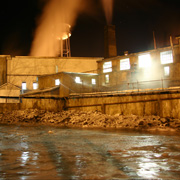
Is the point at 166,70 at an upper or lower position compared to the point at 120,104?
upper

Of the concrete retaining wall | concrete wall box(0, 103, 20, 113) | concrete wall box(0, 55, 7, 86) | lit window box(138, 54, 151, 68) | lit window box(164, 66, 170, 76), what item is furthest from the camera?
concrete wall box(0, 55, 7, 86)

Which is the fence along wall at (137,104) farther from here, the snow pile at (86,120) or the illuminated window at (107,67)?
the illuminated window at (107,67)

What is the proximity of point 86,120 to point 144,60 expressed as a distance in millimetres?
13320

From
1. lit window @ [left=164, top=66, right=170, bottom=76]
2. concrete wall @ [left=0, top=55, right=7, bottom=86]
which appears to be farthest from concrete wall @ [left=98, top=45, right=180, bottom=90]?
concrete wall @ [left=0, top=55, right=7, bottom=86]

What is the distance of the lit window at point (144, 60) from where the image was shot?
1098 inches

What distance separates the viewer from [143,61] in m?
28.4

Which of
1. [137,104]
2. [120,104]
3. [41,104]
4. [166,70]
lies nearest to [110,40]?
[166,70]

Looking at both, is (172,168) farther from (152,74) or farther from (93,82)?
(93,82)

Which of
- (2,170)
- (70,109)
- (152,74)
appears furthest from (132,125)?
(2,170)

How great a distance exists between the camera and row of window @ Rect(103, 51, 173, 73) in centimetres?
2643

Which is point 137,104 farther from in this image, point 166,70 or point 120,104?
point 166,70

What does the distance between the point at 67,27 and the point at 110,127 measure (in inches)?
1088

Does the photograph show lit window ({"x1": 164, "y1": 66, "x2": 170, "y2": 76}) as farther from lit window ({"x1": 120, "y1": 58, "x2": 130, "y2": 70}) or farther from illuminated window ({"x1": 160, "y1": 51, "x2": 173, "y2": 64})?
lit window ({"x1": 120, "y1": 58, "x2": 130, "y2": 70})

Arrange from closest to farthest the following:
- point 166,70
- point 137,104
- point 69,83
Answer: point 137,104
point 166,70
point 69,83
